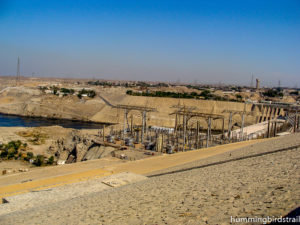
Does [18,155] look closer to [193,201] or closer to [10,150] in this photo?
[10,150]

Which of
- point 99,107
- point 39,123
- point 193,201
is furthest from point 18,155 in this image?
point 99,107

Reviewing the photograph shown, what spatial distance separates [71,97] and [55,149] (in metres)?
45.2

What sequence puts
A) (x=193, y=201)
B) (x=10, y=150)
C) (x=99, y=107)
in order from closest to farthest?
1. (x=193, y=201)
2. (x=10, y=150)
3. (x=99, y=107)

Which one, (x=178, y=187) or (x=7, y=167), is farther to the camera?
(x=7, y=167)

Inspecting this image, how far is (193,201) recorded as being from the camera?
7641 millimetres

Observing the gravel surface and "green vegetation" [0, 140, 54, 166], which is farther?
"green vegetation" [0, 140, 54, 166]

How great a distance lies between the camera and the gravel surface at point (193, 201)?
20.6 ft

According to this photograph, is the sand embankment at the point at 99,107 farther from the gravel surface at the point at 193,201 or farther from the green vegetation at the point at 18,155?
the gravel surface at the point at 193,201

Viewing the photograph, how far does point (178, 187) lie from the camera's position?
962cm

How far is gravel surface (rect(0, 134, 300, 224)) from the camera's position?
248 inches

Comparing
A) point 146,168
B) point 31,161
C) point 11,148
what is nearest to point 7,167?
point 31,161

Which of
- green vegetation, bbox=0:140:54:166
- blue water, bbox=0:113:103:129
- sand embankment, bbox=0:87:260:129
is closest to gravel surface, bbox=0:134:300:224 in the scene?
green vegetation, bbox=0:140:54:166

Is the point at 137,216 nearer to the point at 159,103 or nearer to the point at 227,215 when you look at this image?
the point at 227,215

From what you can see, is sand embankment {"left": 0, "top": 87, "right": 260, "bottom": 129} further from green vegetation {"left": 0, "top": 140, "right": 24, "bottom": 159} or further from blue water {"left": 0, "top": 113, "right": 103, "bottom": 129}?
green vegetation {"left": 0, "top": 140, "right": 24, "bottom": 159}
